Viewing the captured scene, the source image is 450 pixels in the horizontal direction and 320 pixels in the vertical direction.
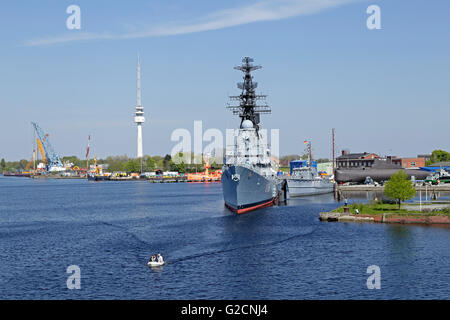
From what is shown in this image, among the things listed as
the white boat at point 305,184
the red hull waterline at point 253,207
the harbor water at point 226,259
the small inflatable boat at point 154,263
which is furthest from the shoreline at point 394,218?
the white boat at point 305,184

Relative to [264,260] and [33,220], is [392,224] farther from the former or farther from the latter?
[33,220]

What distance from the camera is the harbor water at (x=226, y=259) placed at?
40.5 meters

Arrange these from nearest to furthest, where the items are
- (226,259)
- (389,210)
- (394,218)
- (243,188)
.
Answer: (226,259)
(394,218)
(389,210)
(243,188)

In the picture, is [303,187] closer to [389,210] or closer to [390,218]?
[389,210]

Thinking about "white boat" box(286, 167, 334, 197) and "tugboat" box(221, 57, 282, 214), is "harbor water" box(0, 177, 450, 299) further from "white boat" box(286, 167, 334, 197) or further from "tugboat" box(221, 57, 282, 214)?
"white boat" box(286, 167, 334, 197)

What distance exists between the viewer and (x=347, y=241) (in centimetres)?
6097

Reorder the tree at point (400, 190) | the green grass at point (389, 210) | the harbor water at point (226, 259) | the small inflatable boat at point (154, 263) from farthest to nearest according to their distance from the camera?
the tree at point (400, 190)
the green grass at point (389, 210)
the small inflatable boat at point (154, 263)
the harbor water at point (226, 259)

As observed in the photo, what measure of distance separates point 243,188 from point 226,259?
129 feet

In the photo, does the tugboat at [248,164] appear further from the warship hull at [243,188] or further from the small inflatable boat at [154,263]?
the small inflatable boat at [154,263]

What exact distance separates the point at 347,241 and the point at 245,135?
159 feet

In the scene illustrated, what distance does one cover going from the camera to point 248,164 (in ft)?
310

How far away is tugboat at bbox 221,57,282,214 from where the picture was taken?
295 feet

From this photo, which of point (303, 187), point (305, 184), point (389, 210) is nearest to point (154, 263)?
point (389, 210)
